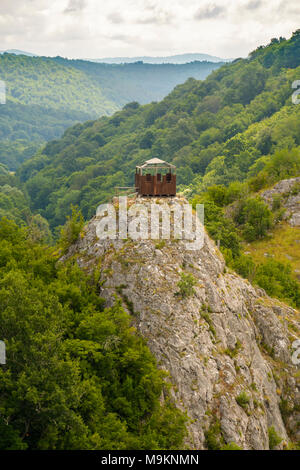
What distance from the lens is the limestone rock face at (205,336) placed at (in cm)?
2889

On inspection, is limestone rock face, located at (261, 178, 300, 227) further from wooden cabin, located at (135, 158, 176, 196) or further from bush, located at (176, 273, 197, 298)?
bush, located at (176, 273, 197, 298)

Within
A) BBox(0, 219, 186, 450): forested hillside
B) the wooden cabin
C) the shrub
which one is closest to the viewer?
BBox(0, 219, 186, 450): forested hillside

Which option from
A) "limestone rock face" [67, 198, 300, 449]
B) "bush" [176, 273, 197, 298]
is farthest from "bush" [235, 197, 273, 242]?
"bush" [176, 273, 197, 298]

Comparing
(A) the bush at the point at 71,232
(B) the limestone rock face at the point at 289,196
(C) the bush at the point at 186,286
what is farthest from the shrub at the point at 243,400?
(B) the limestone rock face at the point at 289,196

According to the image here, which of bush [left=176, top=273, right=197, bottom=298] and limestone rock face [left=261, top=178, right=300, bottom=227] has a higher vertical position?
bush [left=176, top=273, right=197, bottom=298]

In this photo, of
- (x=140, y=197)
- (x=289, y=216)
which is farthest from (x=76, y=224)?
(x=289, y=216)

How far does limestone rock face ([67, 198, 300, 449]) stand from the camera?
2889 centimetres

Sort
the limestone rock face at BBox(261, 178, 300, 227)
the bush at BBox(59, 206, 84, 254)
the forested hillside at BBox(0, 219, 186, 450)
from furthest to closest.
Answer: the limestone rock face at BBox(261, 178, 300, 227), the bush at BBox(59, 206, 84, 254), the forested hillside at BBox(0, 219, 186, 450)

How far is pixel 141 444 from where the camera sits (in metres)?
24.2

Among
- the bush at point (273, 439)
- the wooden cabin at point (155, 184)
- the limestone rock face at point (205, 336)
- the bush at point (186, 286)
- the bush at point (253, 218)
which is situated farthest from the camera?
the bush at point (253, 218)

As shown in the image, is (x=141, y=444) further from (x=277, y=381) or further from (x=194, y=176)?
(x=194, y=176)

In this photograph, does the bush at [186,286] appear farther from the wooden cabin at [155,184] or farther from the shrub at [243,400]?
the wooden cabin at [155,184]

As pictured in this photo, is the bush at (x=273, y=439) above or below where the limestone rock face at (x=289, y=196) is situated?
below

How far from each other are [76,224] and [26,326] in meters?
15.5
